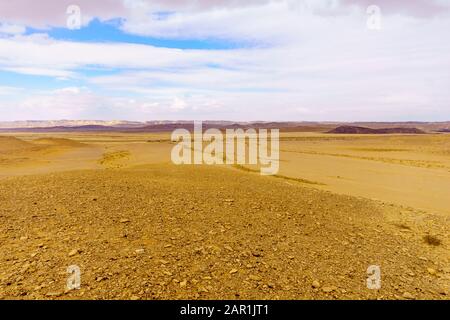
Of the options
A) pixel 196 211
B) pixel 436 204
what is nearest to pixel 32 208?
pixel 196 211

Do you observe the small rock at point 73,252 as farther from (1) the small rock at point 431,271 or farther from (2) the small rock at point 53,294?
(1) the small rock at point 431,271

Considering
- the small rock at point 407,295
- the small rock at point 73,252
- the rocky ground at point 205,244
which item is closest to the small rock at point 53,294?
the rocky ground at point 205,244

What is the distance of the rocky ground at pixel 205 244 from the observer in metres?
6.18

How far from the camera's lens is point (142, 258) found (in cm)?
692

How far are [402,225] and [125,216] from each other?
8.08 m

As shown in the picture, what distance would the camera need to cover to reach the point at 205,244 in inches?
311

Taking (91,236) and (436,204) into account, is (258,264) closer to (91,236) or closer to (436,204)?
(91,236)

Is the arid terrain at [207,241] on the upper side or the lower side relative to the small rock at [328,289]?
upper

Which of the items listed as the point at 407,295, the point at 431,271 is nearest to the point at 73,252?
the point at 407,295

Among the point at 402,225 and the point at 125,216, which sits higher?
the point at 125,216

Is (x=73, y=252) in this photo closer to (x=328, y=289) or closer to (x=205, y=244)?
(x=205, y=244)

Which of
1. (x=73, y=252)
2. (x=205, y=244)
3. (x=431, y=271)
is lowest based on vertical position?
(x=431, y=271)

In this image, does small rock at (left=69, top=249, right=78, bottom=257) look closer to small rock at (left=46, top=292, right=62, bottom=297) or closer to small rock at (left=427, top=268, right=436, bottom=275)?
small rock at (left=46, top=292, right=62, bottom=297)
